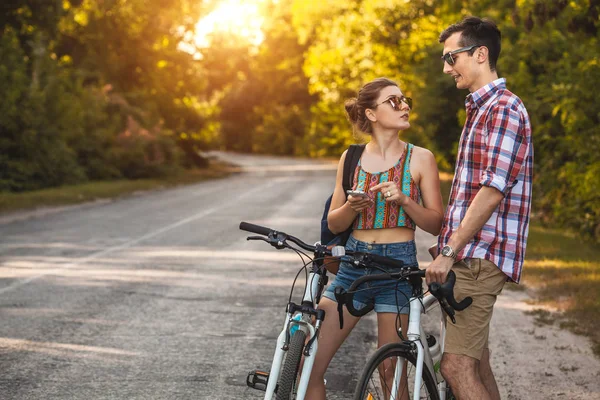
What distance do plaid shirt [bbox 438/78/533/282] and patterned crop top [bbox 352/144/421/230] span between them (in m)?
0.30

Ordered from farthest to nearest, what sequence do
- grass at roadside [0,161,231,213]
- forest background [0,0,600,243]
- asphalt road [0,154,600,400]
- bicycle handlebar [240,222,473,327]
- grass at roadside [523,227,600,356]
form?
grass at roadside [0,161,231,213]
forest background [0,0,600,243]
grass at roadside [523,227,600,356]
asphalt road [0,154,600,400]
bicycle handlebar [240,222,473,327]

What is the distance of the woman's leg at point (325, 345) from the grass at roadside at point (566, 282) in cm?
400

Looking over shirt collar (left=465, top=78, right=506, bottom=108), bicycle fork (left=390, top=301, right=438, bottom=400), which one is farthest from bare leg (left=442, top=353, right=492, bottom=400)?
shirt collar (left=465, top=78, right=506, bottom=108)

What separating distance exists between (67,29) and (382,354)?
38.3 metres

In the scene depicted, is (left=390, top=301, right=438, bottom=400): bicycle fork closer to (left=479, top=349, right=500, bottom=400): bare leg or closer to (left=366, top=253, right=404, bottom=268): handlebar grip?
(left=366, top=253, right=404, bottom=268): handlebar grip

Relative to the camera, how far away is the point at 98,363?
6859 millimetres

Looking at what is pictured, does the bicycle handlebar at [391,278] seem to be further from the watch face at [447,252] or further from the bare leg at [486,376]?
the bare leg at [486,376]

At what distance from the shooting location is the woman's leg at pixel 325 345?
4.19 m

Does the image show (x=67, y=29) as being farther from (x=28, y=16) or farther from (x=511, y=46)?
(x=511, y=46)

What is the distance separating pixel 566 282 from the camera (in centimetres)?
1098

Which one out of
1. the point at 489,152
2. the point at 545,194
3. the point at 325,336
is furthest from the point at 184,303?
the point at 545,194

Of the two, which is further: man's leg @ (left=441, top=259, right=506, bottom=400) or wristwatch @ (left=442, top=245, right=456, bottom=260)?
man's leg @ (left=441, top=259, right=506, bottom=400)

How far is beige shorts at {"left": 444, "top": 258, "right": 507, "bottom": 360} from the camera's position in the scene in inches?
153

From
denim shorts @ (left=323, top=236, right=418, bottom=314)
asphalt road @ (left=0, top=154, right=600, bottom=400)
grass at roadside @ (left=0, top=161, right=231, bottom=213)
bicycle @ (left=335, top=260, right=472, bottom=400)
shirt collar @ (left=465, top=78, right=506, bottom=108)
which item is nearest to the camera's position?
bicycle @ (left=335, top=260, right=472, bottom=400)
